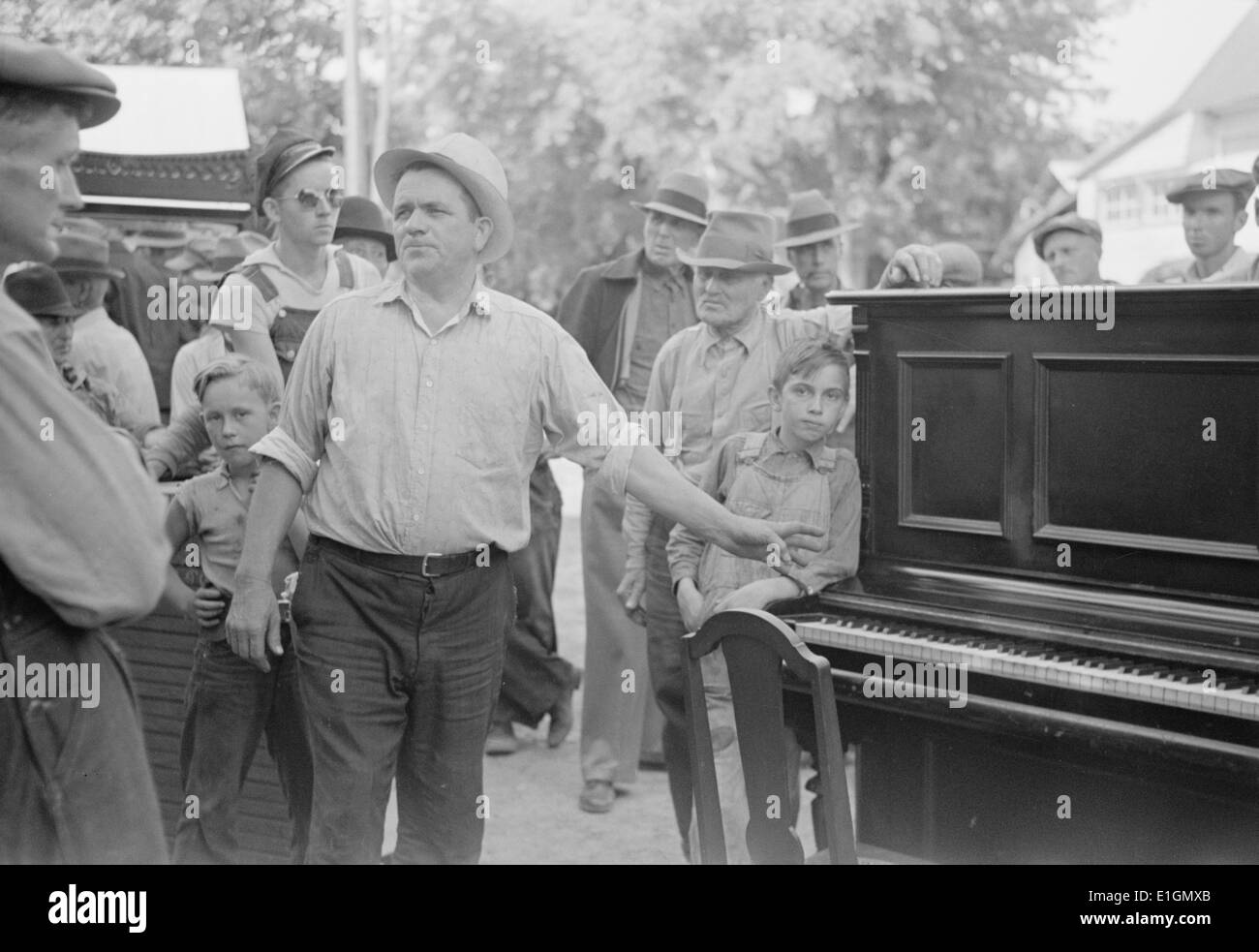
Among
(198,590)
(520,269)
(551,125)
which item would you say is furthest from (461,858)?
(520,269)

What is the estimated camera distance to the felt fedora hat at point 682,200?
609cm

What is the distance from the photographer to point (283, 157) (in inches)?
186

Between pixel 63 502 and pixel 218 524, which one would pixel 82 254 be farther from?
pixel 63 502

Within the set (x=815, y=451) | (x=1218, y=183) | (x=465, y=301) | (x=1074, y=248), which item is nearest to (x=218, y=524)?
(x=465, y=301)

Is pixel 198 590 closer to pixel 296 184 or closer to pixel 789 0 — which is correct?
pixel 296 184

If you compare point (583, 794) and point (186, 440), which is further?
point (583, 794)

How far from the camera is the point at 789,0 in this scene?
19.5 m

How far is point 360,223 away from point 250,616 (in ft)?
10.0

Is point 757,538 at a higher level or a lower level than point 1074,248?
lower

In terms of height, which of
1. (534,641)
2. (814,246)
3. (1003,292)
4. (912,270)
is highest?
(814,246)

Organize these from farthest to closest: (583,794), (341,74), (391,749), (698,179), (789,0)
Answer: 1. (789,0)
2. (341,74)
3. (698,179)
4. (583,794)
5. (391,749)

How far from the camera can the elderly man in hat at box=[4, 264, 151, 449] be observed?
15.4ft

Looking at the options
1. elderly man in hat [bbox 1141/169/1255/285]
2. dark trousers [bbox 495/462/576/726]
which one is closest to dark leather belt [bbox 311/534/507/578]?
dark trousers [bbox 495/462/576/726]

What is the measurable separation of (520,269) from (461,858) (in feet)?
64.9
